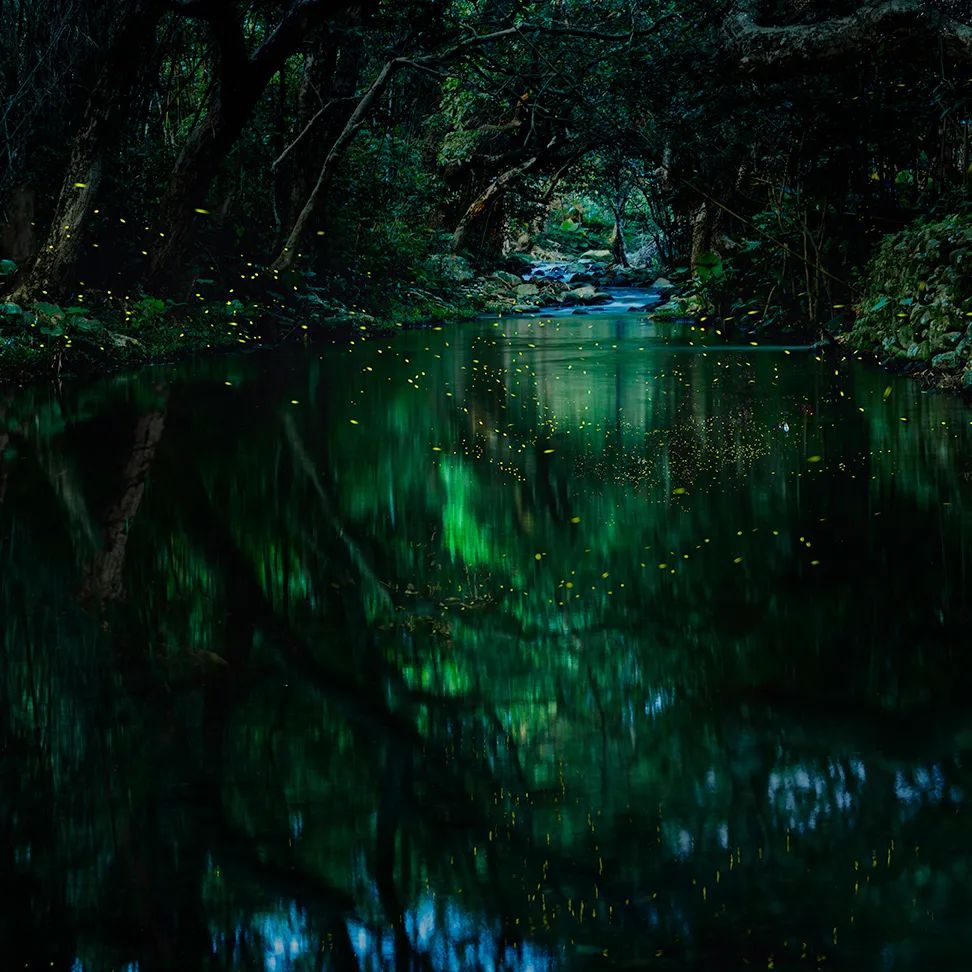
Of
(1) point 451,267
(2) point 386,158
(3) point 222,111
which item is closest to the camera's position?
(3) point 222,111

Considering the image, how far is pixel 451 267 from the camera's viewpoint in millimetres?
31906

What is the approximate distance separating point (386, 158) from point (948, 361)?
15077mm

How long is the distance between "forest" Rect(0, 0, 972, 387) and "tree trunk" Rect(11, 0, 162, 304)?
0.03 meters

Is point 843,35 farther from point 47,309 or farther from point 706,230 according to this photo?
point 706,230

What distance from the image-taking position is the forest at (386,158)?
14711 mm

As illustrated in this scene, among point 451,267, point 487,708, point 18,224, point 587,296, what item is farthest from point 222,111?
point 587,296

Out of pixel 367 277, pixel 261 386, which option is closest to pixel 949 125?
pixel 261 386

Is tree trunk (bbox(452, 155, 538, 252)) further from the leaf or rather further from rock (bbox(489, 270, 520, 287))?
the leaf

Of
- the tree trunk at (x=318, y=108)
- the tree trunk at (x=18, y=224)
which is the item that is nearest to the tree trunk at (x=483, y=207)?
the tree trunk at (x=318, y=108)

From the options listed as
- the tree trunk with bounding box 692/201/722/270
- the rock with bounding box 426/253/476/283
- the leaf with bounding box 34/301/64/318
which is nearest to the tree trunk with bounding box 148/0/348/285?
the leaf with bounding box 34/301/64/318

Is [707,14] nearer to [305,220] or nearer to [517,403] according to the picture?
[305,220]

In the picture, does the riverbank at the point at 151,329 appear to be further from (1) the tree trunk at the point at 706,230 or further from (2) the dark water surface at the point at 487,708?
(1) the tree trunk at the point at 706,230

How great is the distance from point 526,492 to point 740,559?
2075 millimetres

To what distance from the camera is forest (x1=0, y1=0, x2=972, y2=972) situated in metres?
3.15
